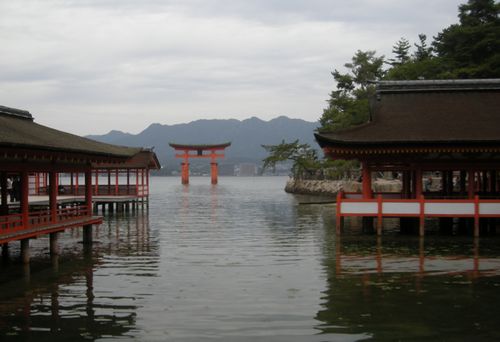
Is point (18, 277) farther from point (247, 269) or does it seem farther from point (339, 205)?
point (339, 205)

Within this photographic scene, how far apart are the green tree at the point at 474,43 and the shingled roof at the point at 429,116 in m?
25.1

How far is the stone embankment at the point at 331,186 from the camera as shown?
2314 inches

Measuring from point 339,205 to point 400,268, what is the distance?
7.81m

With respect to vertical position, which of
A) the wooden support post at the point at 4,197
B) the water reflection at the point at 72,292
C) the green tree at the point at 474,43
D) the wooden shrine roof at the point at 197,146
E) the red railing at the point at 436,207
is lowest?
the water reflection at the point at 72,292

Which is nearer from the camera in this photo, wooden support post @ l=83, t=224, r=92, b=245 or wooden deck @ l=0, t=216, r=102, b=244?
wooden deck @ l=0, t=216, r=102, b=244

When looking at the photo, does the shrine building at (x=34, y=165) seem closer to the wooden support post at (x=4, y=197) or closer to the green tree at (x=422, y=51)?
the wooden support post at (x=4, y=197)

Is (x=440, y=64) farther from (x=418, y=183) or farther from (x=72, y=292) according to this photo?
(x=72, y=292)

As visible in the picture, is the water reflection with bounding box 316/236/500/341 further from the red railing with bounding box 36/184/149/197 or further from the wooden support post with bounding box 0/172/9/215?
the red railing with bounding box 36/184/149/197

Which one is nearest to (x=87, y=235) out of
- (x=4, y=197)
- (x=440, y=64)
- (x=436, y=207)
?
(x=4, y=197)

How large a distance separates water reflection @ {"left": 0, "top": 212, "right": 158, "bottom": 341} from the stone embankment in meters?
26.9

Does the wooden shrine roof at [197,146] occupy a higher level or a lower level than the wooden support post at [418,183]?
higher

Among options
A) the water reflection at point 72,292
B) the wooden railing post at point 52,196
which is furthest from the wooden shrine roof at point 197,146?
the wooden railing post at point 52,196

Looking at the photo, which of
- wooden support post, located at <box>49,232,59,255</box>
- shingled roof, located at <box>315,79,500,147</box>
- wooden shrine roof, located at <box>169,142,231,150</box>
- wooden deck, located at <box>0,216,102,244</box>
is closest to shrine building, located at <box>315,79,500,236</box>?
shingled roof, located at <box>315,79,500,147</box>

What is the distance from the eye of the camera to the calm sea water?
1292cm
